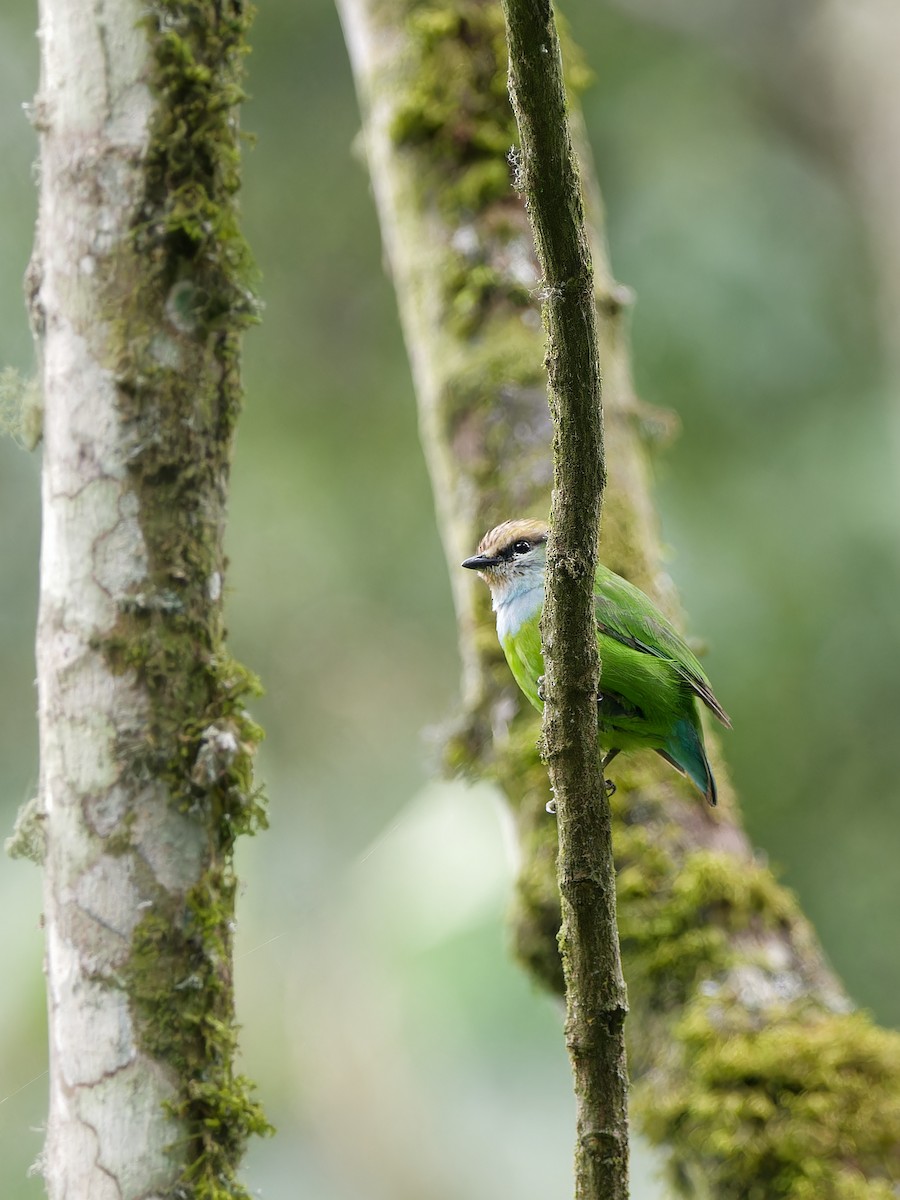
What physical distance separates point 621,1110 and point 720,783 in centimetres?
181

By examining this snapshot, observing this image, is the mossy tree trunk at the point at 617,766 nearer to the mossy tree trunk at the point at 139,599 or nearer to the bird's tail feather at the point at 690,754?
the bird's tail feather at the point at 690,754

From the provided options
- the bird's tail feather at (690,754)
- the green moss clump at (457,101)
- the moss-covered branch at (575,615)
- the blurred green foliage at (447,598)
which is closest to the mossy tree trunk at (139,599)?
the moss-covered branch at (575,615)

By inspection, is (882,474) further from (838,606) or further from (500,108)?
(500,108)

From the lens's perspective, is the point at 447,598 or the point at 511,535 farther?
the point at 447,598

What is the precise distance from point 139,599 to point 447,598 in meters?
7.20

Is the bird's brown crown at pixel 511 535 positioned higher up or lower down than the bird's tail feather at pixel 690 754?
higher up

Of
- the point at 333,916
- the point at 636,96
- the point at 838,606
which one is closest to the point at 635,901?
the point at 333,916

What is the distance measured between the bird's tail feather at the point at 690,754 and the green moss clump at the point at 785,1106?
559 mm

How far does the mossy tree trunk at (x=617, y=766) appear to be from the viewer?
3.16m

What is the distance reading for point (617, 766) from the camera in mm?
3752

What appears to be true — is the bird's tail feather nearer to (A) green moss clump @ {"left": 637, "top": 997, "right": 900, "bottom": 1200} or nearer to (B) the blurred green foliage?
(A) green moss clump @ {"left": 637, "top": 997, "right": 900, "bottom": 1200}

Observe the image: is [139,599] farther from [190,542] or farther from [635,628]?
[635,628]

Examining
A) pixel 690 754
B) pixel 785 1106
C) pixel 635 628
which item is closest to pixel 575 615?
pixel 635 628

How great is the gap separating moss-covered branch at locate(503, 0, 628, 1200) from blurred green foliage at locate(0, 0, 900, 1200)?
415 centimetres
